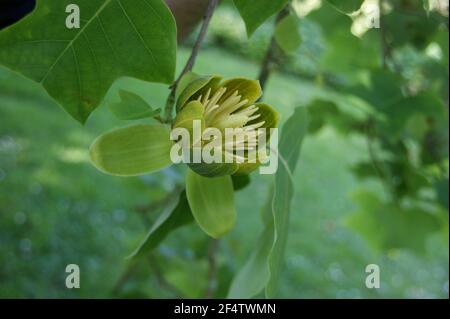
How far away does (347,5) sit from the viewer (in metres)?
0.55

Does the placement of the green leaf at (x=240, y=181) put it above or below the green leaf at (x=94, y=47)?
below

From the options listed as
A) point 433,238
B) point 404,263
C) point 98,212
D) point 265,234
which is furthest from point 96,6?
point 433,238

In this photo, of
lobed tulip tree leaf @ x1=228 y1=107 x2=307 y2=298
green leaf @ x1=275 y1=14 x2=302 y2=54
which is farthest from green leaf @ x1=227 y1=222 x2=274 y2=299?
green leaf @ x1=275 y1=14 x2=302 y2=54

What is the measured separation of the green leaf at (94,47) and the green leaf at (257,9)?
0.21 feet

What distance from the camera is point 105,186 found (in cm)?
301

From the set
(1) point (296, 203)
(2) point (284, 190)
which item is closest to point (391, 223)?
(2) point (284, 190)

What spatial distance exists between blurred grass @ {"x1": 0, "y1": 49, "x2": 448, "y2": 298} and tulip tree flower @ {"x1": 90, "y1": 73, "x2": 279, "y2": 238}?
2.59 feet

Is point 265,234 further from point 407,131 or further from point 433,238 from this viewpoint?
point 433,238

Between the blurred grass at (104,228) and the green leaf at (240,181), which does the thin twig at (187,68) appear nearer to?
the green leaf at (240,181)

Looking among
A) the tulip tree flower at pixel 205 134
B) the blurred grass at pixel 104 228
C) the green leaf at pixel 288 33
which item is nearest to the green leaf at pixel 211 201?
the tulip tree flower at pixel 205 134

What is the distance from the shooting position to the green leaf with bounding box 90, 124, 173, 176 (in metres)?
0.54

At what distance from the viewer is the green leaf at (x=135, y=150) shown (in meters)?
0.54

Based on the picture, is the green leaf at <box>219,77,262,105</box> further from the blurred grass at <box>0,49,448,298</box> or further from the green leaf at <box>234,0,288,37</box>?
the blurred grass at <box>0,49,448,298</box>

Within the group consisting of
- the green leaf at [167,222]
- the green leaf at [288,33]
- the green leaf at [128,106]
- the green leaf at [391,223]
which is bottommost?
the green leaf at [167,222]
